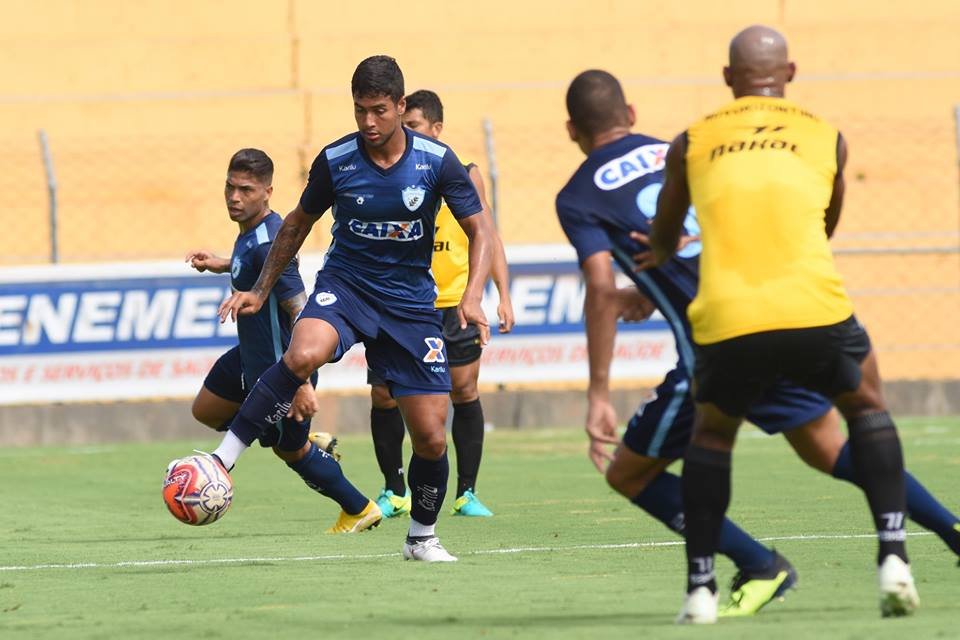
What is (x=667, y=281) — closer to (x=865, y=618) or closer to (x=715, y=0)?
(x=865, y=618)

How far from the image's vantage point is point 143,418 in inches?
690

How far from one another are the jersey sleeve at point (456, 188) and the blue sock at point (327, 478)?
1.72m

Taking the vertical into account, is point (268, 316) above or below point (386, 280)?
below

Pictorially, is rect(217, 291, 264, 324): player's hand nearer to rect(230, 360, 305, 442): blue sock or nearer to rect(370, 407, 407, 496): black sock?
rect(230, 360, 305, 442): blue sock

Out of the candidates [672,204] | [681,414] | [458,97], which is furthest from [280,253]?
[458,97]

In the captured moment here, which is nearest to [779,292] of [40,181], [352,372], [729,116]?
[729,116]

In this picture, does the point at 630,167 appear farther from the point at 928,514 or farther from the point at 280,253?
the point at 280,253

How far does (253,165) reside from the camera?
9281 millimetres

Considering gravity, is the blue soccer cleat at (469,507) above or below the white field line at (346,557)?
below

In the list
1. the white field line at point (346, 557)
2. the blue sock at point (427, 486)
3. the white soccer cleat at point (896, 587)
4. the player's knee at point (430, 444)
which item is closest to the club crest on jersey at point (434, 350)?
the player's knee at point (430, 444)

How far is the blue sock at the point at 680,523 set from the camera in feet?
20.5

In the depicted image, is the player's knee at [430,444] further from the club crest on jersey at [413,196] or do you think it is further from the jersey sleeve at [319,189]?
the jersey sleeve at [319,189]

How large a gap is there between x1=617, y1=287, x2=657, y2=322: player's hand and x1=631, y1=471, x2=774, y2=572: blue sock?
1.96ft

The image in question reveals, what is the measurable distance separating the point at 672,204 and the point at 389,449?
5.16 m
